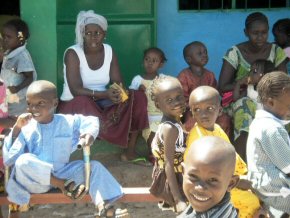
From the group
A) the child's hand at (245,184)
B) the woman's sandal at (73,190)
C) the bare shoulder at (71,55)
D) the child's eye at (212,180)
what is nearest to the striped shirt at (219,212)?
the child's eye at (212,180)

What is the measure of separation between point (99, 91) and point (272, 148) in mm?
2198

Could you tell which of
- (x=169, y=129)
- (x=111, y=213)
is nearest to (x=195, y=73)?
(x=169, y=129)

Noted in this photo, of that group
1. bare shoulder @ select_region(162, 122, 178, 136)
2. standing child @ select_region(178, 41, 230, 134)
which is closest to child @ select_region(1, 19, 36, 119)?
standing child @ select_region(178, 41, 230, 134)

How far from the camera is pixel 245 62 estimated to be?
6.25 m

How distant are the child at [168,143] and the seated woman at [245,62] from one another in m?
1.66

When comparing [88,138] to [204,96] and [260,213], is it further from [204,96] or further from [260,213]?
[260,213]

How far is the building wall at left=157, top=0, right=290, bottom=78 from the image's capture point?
700 centimetres

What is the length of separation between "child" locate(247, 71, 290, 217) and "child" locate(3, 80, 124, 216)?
907 millimetres

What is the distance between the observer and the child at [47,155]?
4340 millimetres

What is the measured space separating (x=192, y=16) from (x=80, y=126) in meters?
2.83

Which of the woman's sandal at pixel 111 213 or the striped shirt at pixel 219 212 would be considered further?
the woman's sandal at pixel 111 213

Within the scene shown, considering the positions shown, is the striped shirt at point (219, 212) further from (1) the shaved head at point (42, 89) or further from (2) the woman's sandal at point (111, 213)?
(1) the shaved head at point (42, 89)

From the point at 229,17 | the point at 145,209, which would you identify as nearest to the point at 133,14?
the point at 229,17

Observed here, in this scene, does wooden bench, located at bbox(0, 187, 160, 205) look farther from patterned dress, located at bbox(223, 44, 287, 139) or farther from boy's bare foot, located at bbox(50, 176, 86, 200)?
patterned dress, located at bbox(223, 44, 287, 139)
